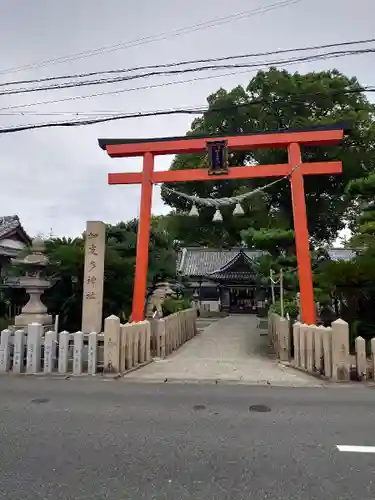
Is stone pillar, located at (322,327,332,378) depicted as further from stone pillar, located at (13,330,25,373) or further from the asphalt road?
stone pillar, located at (13,330,25,373)

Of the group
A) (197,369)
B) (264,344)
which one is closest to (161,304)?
(264,344)

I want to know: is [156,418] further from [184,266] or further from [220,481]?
[184,266]

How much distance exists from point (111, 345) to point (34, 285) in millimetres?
3995

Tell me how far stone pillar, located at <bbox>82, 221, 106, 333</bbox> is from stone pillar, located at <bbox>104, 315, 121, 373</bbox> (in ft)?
6.06

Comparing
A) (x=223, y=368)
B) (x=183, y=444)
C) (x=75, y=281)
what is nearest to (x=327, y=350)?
(x=223, y=368)

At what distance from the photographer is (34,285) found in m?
10.6

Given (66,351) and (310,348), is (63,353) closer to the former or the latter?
(66,351)

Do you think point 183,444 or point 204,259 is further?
point 204,259

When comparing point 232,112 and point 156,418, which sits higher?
point 232,112

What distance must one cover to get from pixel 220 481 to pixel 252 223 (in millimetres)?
24964

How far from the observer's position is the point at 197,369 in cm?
859

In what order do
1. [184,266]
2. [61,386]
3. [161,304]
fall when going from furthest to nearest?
[184,266]
[161,304]
[61,386]

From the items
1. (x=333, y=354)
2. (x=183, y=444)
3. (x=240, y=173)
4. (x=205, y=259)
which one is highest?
(x=205, y=259)

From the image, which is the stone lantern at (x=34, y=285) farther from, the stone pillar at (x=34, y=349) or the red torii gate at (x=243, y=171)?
the red torii gate at (x=243, y=171)
